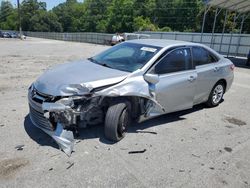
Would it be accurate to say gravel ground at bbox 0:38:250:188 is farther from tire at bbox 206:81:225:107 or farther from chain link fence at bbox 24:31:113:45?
chain link fence at bbox 24:31:113:45

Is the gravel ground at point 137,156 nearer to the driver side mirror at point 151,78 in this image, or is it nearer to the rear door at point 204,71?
the rear door at point 204,71

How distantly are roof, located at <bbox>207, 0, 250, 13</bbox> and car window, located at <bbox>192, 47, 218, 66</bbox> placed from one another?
1400 centimetres

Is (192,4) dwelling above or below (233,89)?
above

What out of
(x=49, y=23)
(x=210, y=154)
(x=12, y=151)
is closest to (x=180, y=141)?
(x=210, y=154)

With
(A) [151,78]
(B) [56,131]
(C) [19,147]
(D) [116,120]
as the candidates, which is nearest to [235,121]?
(A) [151,78]

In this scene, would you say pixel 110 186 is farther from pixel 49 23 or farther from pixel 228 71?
pixel 49 23

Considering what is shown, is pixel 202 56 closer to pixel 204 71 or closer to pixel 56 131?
pixel 204 71

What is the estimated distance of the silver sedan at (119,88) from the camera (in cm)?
388

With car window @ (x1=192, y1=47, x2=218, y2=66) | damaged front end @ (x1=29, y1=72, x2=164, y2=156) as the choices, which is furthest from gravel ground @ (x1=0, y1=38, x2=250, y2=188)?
car window @ (x1=192, y1=47, x2=218, y2=66)

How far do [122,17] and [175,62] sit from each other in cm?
6879

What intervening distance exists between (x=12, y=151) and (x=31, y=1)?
373 ft

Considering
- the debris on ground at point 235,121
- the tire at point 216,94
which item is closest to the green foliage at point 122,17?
the tire at point 216,94

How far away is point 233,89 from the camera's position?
8992mm

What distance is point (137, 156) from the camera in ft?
12.7
